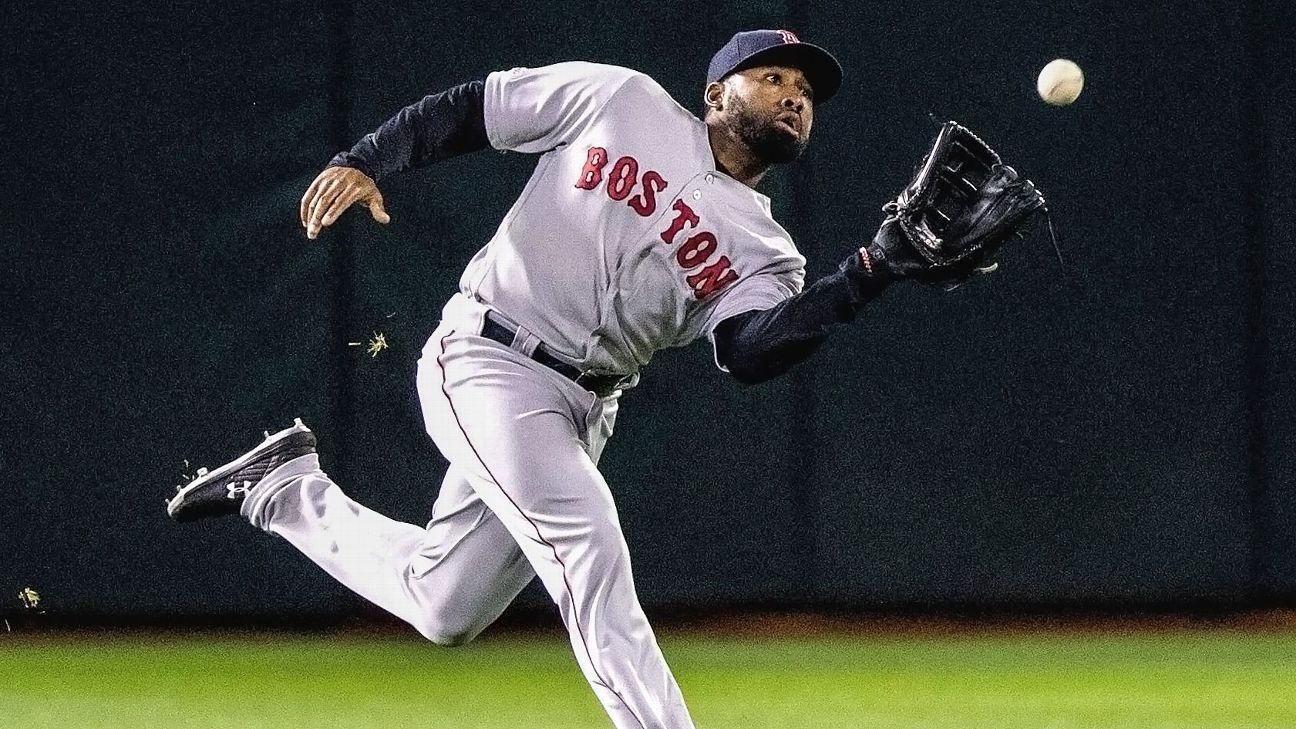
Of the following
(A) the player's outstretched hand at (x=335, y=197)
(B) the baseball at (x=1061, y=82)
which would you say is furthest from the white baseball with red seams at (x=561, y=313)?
(B) the baseball at (x=1061, y=82)

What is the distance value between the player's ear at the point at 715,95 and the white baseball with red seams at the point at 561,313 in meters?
0.05

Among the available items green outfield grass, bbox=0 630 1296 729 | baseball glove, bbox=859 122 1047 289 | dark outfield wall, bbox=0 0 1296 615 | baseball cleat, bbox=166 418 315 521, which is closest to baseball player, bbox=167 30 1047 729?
baseball glove, bbox=859 122 1047 289

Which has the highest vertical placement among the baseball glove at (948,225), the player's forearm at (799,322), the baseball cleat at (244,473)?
the baseball glove at (948,225)

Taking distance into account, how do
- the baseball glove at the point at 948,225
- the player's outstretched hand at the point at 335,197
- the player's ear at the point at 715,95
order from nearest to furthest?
the baseball glove at the point at 948,225
the player's outstretched hand at the point at 335,197
the player's ear at the point at 715,95

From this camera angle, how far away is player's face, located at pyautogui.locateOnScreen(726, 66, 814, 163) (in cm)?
364

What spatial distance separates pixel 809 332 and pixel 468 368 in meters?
0.76

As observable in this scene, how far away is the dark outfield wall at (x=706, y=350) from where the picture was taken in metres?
6.11

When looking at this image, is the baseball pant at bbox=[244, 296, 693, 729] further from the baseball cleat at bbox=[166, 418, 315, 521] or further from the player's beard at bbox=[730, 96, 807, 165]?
the player's beard at bbox=[730, 96, 807, 165]

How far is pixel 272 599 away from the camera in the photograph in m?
6.10

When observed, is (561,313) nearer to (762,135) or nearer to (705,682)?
(762,135)

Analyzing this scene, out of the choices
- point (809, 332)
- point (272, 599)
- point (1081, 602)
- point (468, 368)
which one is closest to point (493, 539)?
point (468, 368)

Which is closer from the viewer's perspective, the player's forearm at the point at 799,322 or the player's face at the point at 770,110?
the player's forearm at the point at 799,322

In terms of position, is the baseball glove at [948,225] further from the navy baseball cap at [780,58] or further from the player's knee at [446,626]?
the player's knee at [446,626]

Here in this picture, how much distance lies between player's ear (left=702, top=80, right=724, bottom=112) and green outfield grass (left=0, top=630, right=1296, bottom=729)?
1.56m
